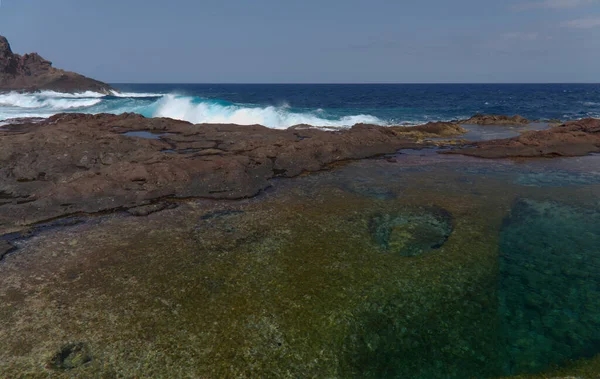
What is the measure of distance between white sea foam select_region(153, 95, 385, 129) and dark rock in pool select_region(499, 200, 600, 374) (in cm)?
3337

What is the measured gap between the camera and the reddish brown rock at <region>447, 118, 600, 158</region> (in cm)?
2698

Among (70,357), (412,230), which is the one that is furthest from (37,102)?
(412,230)

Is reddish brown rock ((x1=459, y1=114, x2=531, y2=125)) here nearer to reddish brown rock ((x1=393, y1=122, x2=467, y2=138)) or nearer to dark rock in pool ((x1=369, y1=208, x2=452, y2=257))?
reddish brown rock ((x1=393, y1=122, x2=467, y2=138))

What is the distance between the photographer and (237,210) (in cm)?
1582

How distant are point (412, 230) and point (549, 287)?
4.65 meters

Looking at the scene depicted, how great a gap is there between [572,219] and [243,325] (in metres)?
14.4

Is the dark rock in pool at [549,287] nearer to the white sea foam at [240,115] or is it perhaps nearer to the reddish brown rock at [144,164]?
the reddish brown rock at [144,164]

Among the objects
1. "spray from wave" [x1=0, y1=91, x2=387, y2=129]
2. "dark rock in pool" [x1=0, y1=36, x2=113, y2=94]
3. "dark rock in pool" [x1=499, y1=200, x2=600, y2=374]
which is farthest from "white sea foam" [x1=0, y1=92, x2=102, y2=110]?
"dark rock in pool" [x1=499, y1=200, x2=600, y2=374]

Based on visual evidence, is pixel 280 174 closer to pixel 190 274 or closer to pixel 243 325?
pixel 190 274

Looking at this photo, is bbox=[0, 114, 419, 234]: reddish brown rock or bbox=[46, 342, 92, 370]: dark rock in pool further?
bbox=[0, 114, 419, 234]: reddish brown rock

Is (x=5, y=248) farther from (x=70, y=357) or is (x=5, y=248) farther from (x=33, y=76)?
(x=33, y=76)

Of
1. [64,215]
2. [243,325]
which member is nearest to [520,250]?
[243,325]

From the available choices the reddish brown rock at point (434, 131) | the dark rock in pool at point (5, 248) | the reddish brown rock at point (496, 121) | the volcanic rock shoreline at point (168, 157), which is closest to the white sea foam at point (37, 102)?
the volcanic rock shoreline at point (168, 157)

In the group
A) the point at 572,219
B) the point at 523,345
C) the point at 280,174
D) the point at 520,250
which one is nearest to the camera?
the point at 523,345
